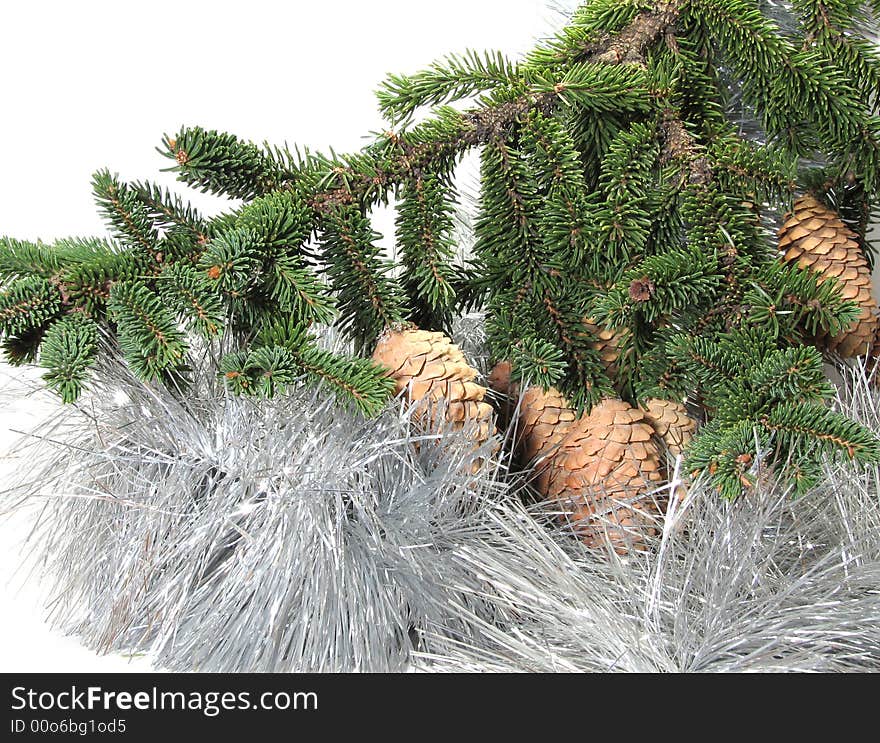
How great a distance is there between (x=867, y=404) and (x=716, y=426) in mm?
328

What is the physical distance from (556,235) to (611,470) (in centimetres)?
23

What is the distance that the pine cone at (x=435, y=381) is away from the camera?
0.89 m

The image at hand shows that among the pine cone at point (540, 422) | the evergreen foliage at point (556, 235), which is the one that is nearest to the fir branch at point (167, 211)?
the evergreen foliage at point (556, 235)

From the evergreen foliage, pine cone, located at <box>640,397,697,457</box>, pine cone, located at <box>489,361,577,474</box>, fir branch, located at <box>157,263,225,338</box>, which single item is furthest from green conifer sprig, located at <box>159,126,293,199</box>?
pine cone, located at <box>640,397,697,457</box>

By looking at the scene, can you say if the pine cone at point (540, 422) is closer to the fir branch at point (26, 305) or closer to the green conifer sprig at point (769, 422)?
the green conifer sprig at point (769, 422)

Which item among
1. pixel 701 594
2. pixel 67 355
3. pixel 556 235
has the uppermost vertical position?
pixel 556 235

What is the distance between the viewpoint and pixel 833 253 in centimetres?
101

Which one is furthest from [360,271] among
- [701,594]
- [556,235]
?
[701,594]

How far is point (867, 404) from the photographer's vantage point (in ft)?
3.42

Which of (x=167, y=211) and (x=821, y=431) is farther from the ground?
(x=167, y=211)

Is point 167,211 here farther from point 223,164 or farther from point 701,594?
point 701,594

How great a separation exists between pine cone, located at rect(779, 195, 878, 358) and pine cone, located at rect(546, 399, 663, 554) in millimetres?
240

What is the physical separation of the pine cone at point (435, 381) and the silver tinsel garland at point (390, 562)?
2cm

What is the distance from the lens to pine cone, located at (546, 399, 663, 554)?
936 mm
